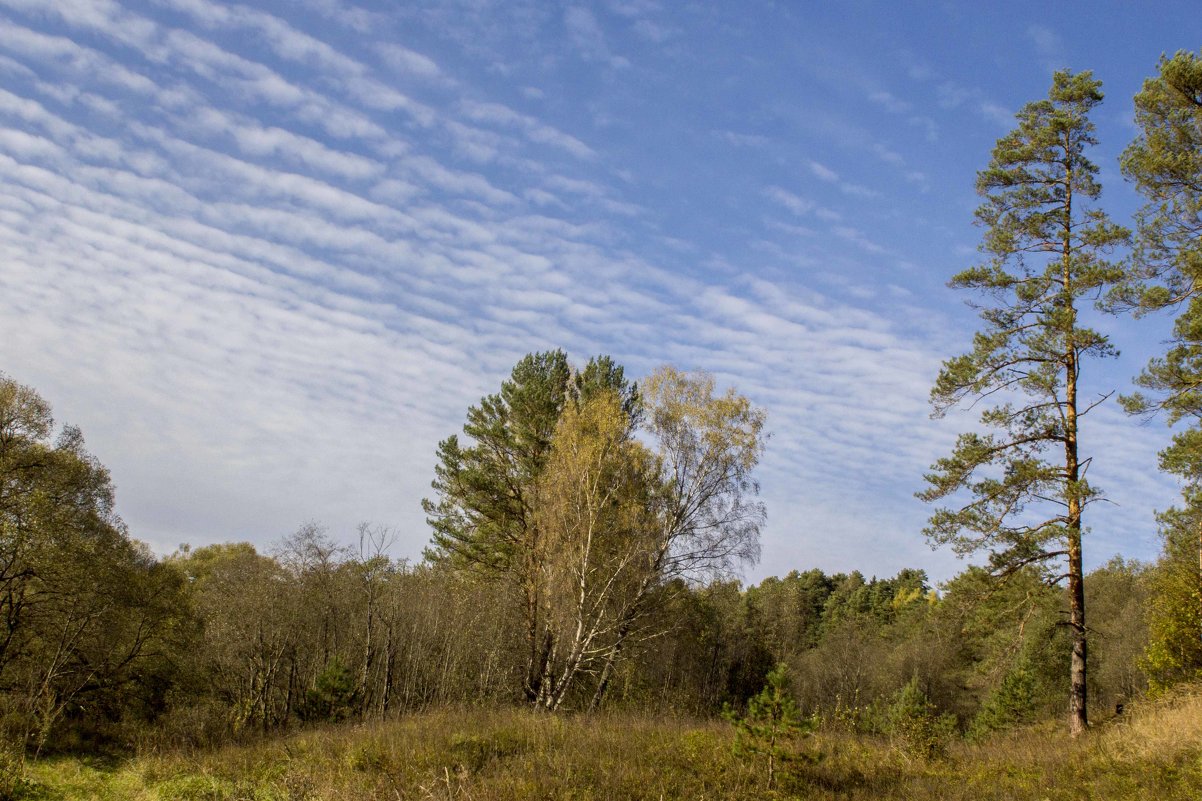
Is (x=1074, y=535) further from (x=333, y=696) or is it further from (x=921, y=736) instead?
(x=333, y=696)

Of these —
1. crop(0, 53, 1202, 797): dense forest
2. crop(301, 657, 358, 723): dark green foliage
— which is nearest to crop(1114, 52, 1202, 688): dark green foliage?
crop(0, 53, 1202, 797): dense forest

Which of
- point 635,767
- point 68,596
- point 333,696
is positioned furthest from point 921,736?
point 68,596

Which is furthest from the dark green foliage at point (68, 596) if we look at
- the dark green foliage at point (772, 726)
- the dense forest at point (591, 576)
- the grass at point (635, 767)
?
the dark green foliage at point (772, 726)

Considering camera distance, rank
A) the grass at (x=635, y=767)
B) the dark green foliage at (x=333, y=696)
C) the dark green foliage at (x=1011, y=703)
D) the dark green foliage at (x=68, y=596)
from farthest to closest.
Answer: the dark green foliage at (x=1011, y=703)
the dark green foliage at (x=333, y=696)
the dark green foliage at (x=68, y=596)
the grass at (x=635, y=767)

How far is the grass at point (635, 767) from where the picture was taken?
1022 centimetres

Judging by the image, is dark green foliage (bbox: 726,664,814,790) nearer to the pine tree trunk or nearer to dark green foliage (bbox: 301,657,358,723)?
the pine tree trunk

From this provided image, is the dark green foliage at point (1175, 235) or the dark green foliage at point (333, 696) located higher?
the dark green foliage at point (1175, 235)

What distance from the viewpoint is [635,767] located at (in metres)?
11.4

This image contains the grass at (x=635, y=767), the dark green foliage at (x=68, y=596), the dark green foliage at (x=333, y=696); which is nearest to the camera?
the grass at (x=635, y=767)

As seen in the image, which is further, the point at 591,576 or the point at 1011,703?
the point at 1011,703

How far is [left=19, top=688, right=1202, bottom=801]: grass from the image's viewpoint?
1022 cm

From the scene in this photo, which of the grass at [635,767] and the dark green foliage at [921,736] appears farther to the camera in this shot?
the dark green foliage at [921,736]

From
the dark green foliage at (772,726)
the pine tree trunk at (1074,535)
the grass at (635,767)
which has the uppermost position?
the pine tree trunk at (1074,535)

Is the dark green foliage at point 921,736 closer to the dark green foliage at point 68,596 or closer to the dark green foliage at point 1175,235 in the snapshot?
the dark green foliage at point 1175,235
